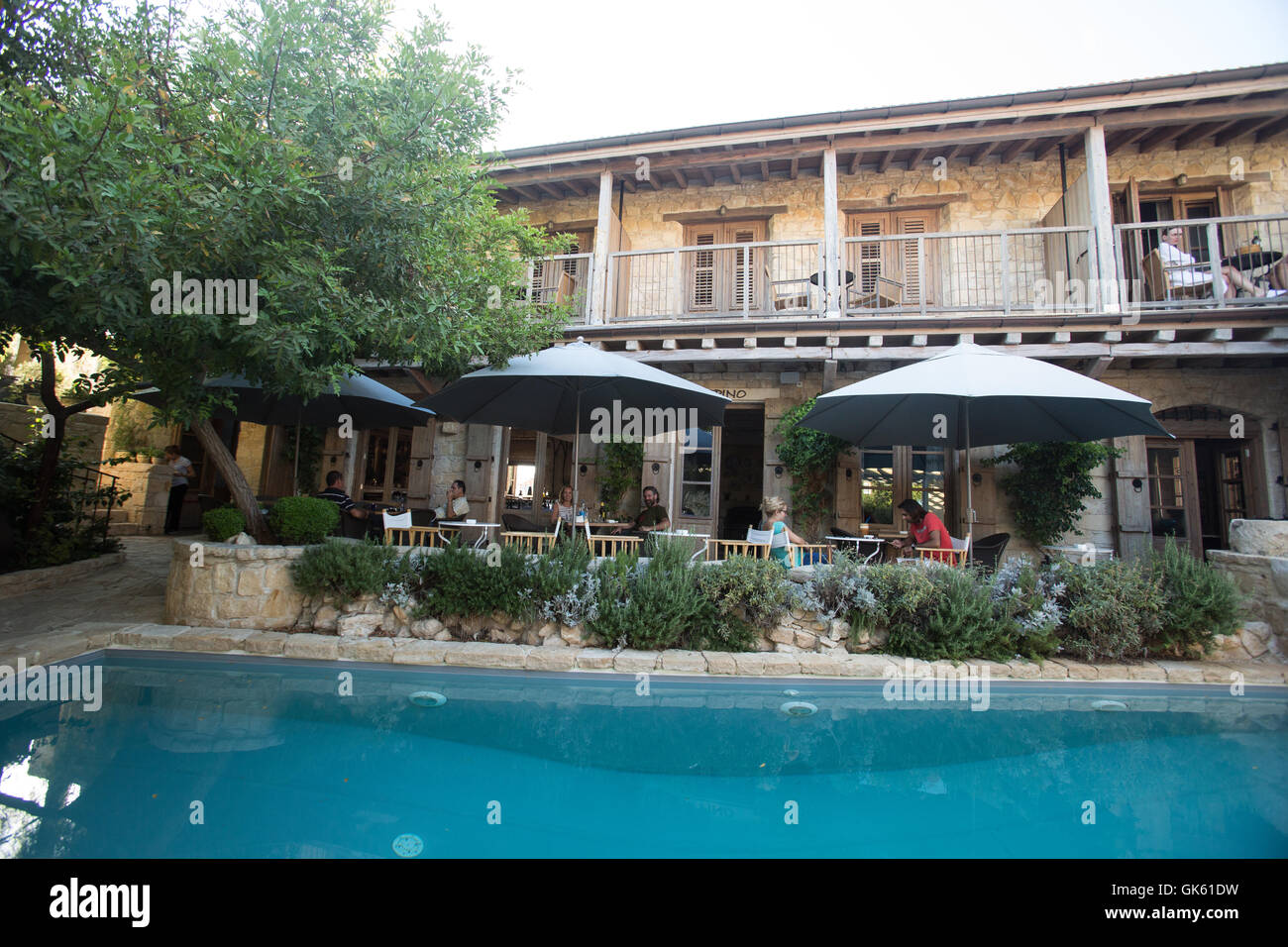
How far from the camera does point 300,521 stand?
499 centimetres

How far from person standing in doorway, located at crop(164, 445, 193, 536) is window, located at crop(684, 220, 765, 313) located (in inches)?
350

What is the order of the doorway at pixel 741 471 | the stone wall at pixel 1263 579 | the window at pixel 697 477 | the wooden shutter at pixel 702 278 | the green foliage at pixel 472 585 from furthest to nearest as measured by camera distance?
the doorway at pixel 741 471 → the wooden shutter at pixel 702 278 → the window at pixel 697 477 → the green foliage at pixel 472 585 → the stone wall at pixel 1263 579

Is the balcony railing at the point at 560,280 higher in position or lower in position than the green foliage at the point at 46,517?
higher

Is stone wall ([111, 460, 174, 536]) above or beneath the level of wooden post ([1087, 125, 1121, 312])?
beneath

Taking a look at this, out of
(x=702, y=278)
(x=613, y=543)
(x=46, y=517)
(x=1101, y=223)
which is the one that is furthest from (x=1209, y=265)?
(x=46, y=517)

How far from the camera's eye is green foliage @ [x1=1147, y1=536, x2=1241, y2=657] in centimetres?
436

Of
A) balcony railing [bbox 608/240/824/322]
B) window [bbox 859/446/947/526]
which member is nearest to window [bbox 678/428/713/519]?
balcony railing [bbox 608/240/824/322]

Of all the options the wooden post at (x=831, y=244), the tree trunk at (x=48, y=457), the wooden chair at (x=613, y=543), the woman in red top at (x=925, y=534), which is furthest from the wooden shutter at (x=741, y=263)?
the tree trunk at (x=48, y=457)

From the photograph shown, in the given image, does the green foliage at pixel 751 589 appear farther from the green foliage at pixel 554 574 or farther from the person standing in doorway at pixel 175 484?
the person standing in doorway at pixel 175 484

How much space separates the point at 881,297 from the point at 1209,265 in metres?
3.72

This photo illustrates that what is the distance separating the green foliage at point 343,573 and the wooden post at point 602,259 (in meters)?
4.47

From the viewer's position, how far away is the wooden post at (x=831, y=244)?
23.9 ft

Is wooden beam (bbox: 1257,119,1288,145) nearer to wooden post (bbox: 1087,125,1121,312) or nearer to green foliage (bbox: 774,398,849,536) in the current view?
wooden post (bbox: 1087,125,1121,312)
